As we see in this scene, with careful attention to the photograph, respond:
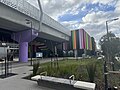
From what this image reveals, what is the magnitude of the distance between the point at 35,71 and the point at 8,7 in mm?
11080

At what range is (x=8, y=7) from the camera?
17.0 m

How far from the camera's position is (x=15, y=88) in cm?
706

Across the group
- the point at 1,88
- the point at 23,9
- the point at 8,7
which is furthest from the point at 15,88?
the point at 23,9

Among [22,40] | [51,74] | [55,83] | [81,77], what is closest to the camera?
[55,83]

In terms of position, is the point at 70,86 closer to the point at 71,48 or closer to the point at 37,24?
the point at 37,24

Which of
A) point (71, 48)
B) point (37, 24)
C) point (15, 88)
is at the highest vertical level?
point (37, 24)

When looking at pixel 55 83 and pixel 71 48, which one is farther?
pixel 71 48

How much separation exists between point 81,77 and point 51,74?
2.04m

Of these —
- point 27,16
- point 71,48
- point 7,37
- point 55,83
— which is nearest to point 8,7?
point 27,16

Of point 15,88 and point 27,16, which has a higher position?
point 27,16

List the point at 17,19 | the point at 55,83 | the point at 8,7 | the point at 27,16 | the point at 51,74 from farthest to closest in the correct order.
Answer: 1. the point at 27,16
2. the point at 17,19
3. the point at 8,7
4. the point at 51,74
5. the point at 55,83

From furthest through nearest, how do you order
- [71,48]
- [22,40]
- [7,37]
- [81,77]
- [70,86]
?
1. [71,48]
2. [7,37]
3. [22,40]
4. [81,77]
5. [70,86]

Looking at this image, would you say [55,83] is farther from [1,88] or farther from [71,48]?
[71,48]

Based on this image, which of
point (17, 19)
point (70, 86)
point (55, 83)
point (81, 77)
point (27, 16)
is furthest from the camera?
point (27, 16)
